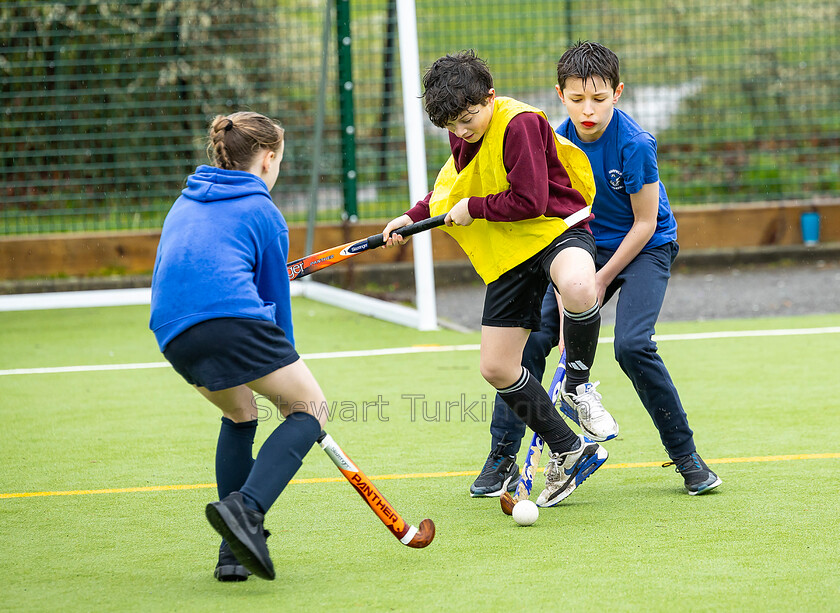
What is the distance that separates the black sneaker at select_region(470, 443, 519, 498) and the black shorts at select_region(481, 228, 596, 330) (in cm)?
52

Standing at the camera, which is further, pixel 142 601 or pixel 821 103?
pixel 821 103

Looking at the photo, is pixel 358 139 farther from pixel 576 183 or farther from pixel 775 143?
pixel 576 183

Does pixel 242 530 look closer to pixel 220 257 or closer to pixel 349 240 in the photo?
pixel 220 257

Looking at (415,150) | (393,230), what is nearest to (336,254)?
(393,230)

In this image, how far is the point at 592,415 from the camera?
3.17 meters

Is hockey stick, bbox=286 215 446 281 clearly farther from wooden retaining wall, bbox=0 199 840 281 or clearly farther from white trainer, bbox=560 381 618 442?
wooden retaining wall, bbox=0 199 840 281

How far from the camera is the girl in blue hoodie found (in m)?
2.44

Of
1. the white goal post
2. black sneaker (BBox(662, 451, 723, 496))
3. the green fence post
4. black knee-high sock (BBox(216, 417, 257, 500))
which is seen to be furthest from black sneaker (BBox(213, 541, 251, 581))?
the green fence post

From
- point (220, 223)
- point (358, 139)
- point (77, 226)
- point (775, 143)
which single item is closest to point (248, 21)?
point (358, 139)

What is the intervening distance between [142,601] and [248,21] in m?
7.03

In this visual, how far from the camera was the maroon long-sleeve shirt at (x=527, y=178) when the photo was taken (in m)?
2.88

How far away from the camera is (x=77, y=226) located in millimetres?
8523

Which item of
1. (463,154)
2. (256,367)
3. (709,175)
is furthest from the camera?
(709,175)

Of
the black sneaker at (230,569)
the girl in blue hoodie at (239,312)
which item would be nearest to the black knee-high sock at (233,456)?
the girl in blue hoodie at (239,312)
